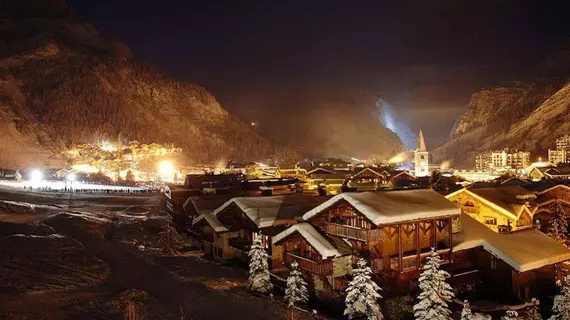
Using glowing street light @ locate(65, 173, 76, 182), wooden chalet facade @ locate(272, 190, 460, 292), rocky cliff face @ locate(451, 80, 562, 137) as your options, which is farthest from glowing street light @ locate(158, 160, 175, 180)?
rocky cliff face @ locate(451, 80, 562, 137)

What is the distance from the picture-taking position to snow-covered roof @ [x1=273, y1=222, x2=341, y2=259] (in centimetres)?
2044

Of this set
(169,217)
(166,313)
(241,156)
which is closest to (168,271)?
(166,313)

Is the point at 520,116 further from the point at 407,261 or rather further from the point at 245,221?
the point at 407,261

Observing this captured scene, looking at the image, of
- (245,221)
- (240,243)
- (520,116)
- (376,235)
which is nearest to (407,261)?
(376,235)

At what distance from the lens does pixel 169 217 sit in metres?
42.4

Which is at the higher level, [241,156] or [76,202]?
[241,156]

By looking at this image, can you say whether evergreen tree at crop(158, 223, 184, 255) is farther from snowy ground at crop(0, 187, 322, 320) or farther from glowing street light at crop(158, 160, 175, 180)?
glowing street light at crop(158, 160, 175, 180)

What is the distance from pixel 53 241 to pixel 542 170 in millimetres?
69151

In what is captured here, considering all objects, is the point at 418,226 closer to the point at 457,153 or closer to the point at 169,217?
the point at 169,217

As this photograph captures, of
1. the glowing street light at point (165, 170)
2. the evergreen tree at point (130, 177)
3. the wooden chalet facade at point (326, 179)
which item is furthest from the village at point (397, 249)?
the glowing street light at point (165, 170)

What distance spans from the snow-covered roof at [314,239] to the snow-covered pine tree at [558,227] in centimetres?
1703

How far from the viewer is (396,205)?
2088 cm

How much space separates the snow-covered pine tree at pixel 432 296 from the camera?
16259 millimetres

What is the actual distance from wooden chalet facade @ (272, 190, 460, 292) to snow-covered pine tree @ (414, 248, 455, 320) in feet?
9.99
